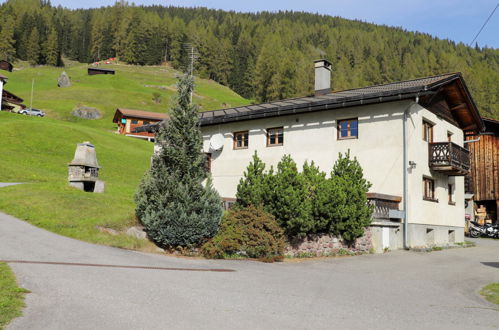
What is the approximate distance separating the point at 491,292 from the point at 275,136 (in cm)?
1456

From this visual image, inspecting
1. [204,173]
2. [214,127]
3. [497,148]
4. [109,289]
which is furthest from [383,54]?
[109,289]

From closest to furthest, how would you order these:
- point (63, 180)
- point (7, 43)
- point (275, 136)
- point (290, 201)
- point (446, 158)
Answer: point (290, 201) < point (446, 158) < point (275, 136) < point (63, 180) < point (7, 43)

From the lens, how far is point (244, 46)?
150875mm

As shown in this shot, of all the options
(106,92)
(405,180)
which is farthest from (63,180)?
(106,92)

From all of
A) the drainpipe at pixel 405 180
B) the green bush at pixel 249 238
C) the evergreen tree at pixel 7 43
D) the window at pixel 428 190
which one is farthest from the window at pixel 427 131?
the evergreen tree at pixel 7 43

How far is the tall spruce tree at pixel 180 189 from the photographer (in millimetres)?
14453

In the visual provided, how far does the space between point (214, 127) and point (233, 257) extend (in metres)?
12.0

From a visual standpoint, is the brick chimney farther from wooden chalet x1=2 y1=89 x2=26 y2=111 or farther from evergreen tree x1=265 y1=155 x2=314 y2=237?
wooden chalet x1=2 y1=89 x2=26 y2=111

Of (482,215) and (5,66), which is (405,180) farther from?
(5,66)

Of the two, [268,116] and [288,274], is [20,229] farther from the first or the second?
[268,116]

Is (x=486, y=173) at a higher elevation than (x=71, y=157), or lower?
lower

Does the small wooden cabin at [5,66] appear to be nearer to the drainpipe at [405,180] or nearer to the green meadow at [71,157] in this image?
the green meadow at [71,157]

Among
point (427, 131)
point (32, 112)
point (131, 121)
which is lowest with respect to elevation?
point (427, 131)

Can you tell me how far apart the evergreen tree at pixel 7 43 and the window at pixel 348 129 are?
455 feet
